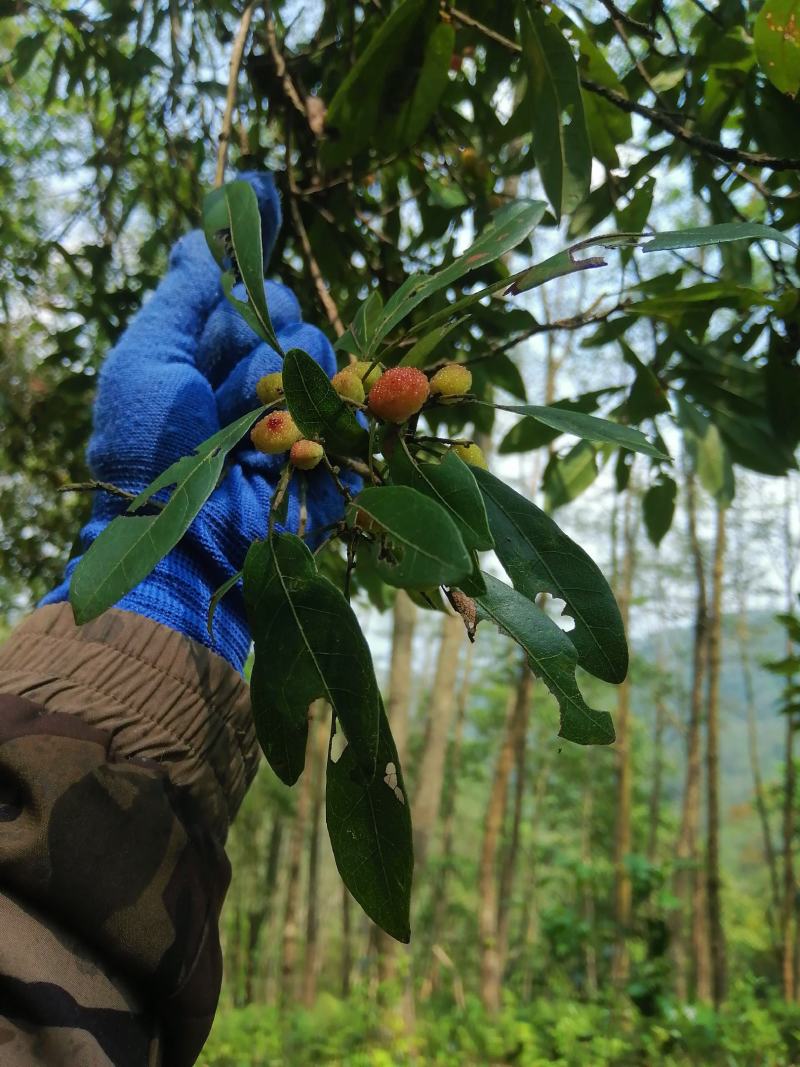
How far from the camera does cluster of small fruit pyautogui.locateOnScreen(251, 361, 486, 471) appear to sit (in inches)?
17.0

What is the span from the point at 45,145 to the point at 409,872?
362 cm

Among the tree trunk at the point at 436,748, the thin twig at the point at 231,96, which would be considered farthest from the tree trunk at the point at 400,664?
the thin twig at the point at 231,96

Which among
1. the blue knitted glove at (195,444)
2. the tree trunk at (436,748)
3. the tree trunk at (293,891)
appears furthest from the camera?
the tree trunk at (293,891)

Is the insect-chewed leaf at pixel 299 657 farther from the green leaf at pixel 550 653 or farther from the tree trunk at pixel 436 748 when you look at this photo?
the tree trunk at pixel 436 748

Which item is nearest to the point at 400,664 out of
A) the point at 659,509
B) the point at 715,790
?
the point at 715,790

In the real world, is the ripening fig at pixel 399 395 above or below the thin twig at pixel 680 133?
below

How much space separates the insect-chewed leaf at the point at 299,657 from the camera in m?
0.39

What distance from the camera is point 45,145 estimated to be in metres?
3.31

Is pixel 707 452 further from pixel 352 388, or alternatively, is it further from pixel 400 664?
pixel 400 664

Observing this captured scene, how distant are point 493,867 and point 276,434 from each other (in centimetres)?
396

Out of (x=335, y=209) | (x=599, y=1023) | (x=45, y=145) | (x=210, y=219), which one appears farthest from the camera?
(x=45, y=145)

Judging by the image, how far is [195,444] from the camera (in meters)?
0.61

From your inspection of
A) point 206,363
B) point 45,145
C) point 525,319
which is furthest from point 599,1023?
point 45,145

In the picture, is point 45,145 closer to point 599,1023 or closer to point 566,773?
point 599,1023
